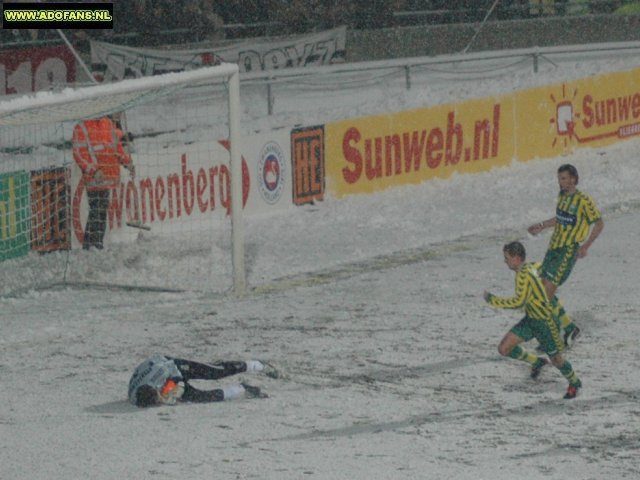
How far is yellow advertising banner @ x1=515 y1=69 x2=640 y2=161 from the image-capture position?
20.0m

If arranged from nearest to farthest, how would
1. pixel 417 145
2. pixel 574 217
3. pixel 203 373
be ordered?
pixel 203 373 < pixel 574 217 < pixel 417 145

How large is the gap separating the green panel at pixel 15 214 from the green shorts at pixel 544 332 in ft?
19.4

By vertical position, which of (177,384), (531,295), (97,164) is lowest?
(177,384)

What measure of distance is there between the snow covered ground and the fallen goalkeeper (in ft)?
0.32

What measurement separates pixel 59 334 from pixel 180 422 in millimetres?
3067

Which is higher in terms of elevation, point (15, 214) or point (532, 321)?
point (15, 214)

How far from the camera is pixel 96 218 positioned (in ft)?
48.4

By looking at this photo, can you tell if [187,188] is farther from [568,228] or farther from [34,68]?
[34,68]

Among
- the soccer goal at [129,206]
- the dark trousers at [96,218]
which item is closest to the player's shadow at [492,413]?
the soccer goal at [129,206]

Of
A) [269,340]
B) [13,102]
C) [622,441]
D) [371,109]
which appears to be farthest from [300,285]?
[371,109]

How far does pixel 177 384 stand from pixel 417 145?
956cm

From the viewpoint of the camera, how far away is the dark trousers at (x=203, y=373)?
32.3ft

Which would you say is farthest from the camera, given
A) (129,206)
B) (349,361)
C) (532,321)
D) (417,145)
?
(417,145)

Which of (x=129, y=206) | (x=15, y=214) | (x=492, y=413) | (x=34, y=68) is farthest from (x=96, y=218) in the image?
(x=34, y=68)
